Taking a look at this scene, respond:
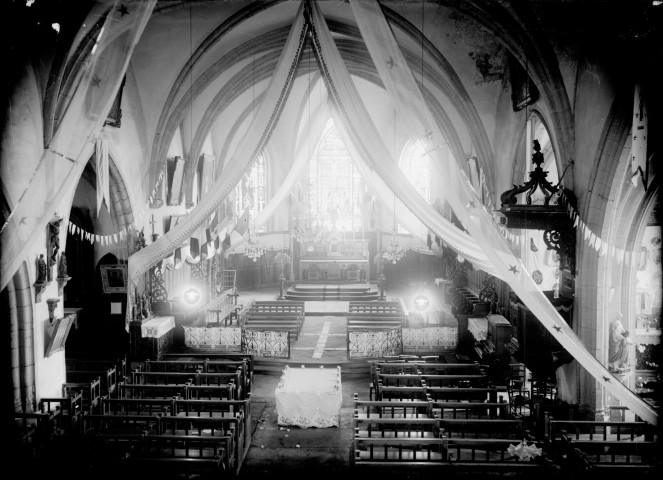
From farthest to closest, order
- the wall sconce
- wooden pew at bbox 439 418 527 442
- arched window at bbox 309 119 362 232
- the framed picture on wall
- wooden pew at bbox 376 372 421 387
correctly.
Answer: arched window at bbox 309 119 362 232, the framed picture on wall, wooden pew at bbox 376 372 421 387, the wall sconce, wooden pew at bbox 439 418 527 442

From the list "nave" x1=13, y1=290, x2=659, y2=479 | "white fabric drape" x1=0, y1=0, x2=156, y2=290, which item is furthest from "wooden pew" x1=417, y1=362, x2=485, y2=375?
"white fabric drape" x1=0, y1=0, x2=156, y2=290

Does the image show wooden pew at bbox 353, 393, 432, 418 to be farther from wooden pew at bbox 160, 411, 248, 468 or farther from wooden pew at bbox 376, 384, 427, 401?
wooden pew at bbox 160, 411, 248, 468

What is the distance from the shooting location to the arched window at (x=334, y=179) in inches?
1083

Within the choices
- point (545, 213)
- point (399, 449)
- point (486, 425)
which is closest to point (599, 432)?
A: point (486, 425)

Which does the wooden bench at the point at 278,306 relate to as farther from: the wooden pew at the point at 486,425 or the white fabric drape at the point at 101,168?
the wooden pew at the point at 486,425

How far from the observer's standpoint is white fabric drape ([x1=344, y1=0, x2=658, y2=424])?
8.29 m

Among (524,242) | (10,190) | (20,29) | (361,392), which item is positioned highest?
(20,29)

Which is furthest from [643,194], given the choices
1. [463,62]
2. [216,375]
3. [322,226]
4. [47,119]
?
[322,226]

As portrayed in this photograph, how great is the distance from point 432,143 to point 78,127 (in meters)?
5.19

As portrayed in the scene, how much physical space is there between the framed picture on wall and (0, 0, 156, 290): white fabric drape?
781 cm

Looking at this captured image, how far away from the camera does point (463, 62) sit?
15.2 meters

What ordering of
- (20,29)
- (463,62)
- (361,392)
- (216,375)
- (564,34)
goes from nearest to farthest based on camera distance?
(20,29), (564,34), (216,375), (361,392), (463,62)

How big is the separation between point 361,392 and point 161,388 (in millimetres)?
5054

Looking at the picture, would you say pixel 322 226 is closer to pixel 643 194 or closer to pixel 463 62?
pixel 463 62
